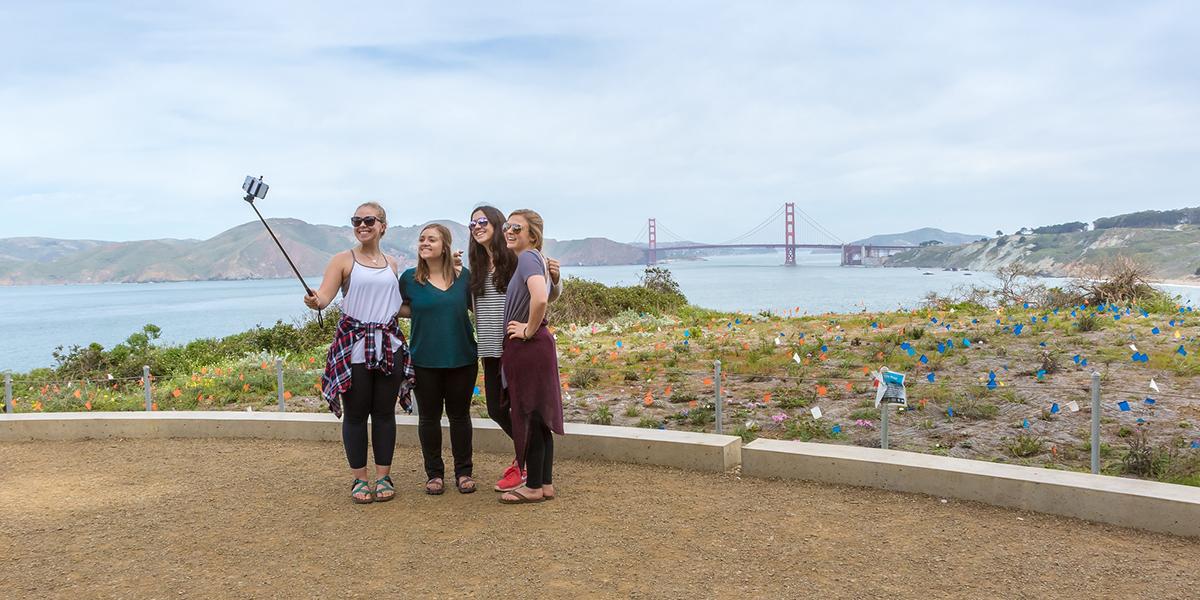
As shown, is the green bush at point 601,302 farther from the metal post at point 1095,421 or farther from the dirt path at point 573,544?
the metal post at point 1095,421

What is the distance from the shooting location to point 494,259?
459 cm

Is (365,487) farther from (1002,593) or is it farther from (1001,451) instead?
(1001,451)

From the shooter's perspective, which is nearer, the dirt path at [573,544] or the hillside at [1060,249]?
the dirt path at [573,544]

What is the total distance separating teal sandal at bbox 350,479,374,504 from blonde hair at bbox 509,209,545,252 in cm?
161

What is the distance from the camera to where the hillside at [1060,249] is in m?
48.7

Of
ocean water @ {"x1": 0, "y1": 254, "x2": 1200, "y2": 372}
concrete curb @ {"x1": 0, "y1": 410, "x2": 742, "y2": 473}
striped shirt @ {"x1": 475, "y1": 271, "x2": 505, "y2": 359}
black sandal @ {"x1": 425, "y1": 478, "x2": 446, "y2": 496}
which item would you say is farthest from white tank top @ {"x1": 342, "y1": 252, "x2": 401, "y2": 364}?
ocean water @ {"x1": 0, "y1": 254, "x2": 1200, "y2": 372}

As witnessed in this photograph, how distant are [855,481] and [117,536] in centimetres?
380

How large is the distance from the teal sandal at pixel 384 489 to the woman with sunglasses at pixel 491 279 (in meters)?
0.62

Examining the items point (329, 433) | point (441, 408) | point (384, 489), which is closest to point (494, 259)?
point (441, 408)

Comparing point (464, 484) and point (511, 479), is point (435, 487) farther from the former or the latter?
point (511, 479)

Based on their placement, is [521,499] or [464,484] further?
[464,484]

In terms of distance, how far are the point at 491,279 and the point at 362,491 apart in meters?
1.35

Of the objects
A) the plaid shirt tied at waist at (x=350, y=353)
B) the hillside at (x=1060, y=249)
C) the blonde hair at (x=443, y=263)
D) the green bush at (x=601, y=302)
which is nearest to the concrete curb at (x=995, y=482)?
the blonde hair at (x=443, y=263)

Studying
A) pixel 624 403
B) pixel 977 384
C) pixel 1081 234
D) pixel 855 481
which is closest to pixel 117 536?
pixel 855 481
